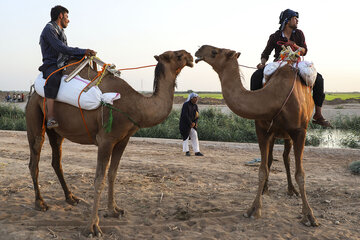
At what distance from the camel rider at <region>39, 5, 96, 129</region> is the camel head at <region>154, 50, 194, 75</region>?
1100 millimetres

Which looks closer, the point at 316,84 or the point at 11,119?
the point at 316,84

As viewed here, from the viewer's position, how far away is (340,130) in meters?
21.0

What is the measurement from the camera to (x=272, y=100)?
194 inches

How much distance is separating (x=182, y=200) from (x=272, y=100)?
8.66 feet

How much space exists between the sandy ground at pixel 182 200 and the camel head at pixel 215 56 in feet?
7.97

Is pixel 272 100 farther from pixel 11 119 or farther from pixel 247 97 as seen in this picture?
pixel 11 119

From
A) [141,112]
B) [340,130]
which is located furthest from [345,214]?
[340,130]

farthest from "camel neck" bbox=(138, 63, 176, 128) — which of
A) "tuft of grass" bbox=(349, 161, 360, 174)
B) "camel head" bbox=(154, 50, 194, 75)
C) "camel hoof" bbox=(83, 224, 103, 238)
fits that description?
"tuft of grass" bbox=(349, 161, 360, 174)

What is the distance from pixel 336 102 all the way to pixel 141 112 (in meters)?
54.5

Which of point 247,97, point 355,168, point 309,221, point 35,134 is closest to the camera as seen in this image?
point 247,97

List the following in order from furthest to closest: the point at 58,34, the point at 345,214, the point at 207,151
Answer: the point at 207,151
the point at 345,214
the point at 58,34

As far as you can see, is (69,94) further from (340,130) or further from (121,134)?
(340,130)

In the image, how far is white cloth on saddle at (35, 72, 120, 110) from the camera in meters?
4.82

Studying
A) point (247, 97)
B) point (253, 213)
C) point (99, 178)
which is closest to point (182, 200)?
point (253, 213)
